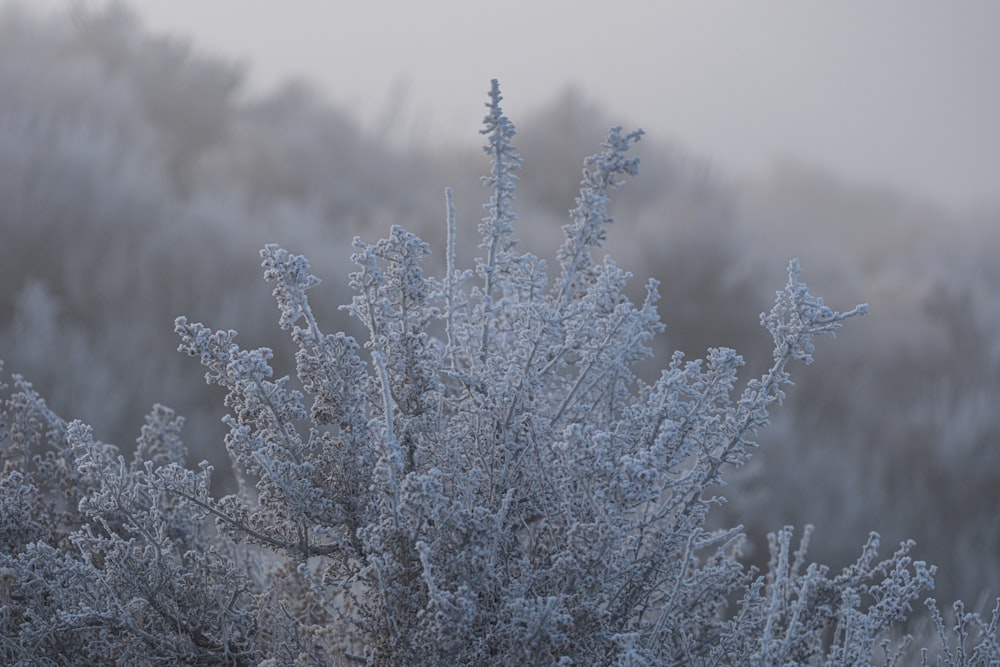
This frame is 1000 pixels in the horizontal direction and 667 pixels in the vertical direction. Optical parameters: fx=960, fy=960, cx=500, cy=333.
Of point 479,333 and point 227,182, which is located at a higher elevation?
point 227,182

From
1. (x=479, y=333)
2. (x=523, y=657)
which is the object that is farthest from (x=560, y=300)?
(x=523, y=657)

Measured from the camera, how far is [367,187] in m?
9.83

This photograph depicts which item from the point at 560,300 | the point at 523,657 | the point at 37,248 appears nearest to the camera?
the point at 523,657

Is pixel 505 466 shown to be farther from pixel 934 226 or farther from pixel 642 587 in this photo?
pixel 934 226

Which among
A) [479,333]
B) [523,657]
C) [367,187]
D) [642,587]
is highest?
[367,187]

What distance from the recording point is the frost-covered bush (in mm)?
1276

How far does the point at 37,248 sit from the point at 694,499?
455cm

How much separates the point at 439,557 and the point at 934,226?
55.1 ft

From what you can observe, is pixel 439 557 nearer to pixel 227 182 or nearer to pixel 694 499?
pixel 694 499

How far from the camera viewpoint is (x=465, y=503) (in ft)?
4.54

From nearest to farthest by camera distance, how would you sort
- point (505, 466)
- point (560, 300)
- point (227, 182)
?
point (505, 466), point (560, 300), point (227, 182)

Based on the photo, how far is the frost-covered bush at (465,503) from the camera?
1.28 metres

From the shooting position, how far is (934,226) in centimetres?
1622

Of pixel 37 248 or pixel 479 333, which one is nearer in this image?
pixel 479 333
